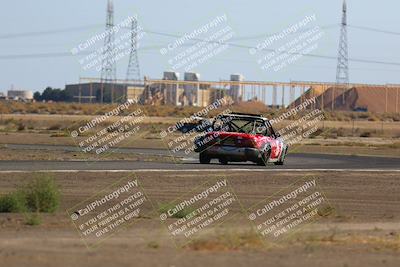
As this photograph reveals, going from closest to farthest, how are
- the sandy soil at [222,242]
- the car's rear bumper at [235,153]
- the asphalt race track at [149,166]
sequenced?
the sandy soil at [222,242] → the asphalt race track at [149,166] → the car's rear bumper at [235,153]

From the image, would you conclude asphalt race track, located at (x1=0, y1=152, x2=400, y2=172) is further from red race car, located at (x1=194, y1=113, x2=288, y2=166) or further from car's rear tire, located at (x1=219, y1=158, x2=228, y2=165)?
red race car, located at (x1=194, y1=113, x2=288, y2=166)

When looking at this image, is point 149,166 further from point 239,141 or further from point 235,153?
point 239,141

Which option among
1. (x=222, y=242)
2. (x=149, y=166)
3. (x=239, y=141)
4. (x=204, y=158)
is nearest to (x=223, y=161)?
(x=204, y=158)

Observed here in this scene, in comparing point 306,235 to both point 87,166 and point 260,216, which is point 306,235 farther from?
point 87,166

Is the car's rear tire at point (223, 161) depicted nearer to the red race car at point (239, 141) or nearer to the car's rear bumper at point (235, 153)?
the red race car at point (239, 141)

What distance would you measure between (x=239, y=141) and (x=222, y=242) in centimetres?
1755

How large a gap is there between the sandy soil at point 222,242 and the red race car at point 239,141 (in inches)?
324

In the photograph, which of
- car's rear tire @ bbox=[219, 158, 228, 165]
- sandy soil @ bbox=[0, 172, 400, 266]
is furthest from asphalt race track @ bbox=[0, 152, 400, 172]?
sandy soil @ bbox=[0, 172, 400, 266]

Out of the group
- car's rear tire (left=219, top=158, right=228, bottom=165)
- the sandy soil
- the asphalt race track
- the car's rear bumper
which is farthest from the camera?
car's rear tire (left=219, top=158, right=228, bottom=165)

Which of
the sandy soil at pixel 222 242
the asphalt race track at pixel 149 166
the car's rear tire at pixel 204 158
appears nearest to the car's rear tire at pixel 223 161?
the asphalt race track at pixel 149 166

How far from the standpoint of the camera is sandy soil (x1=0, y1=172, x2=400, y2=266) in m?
12.4

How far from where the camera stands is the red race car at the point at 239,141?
3147 centimetres

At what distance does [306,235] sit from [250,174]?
13.0 m

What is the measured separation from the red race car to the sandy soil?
8.22m
